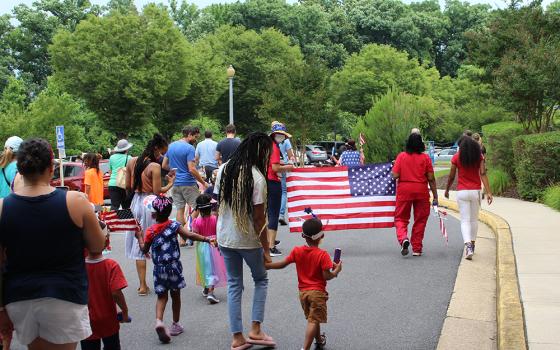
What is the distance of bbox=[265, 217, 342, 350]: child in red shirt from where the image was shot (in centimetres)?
593

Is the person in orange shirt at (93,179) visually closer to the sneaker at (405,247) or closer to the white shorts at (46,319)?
the sneaker at (405,247)

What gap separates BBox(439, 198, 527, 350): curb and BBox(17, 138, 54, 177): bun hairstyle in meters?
3.87

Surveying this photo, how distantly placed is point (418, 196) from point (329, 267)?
17.5 feet

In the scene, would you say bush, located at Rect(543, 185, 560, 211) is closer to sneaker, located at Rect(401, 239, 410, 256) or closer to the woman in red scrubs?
the woman in red scrubs

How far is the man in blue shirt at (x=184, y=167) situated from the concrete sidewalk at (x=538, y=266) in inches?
201

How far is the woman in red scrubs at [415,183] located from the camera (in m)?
10.9

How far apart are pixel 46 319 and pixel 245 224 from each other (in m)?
2.44

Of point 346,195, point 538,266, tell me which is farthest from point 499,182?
point 538,266

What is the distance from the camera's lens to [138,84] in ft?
162

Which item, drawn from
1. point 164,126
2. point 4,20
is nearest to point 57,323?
point 164,126

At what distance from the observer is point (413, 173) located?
11.0 m

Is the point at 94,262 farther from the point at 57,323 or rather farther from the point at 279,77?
the point at 279,77

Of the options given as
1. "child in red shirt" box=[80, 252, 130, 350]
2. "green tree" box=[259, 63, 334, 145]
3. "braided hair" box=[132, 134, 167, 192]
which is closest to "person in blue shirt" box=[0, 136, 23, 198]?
"braided hair" box=[132, 134, 167, 192]

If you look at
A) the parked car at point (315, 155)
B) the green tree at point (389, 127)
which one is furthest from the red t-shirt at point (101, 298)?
the parked car at point (315, 155)
